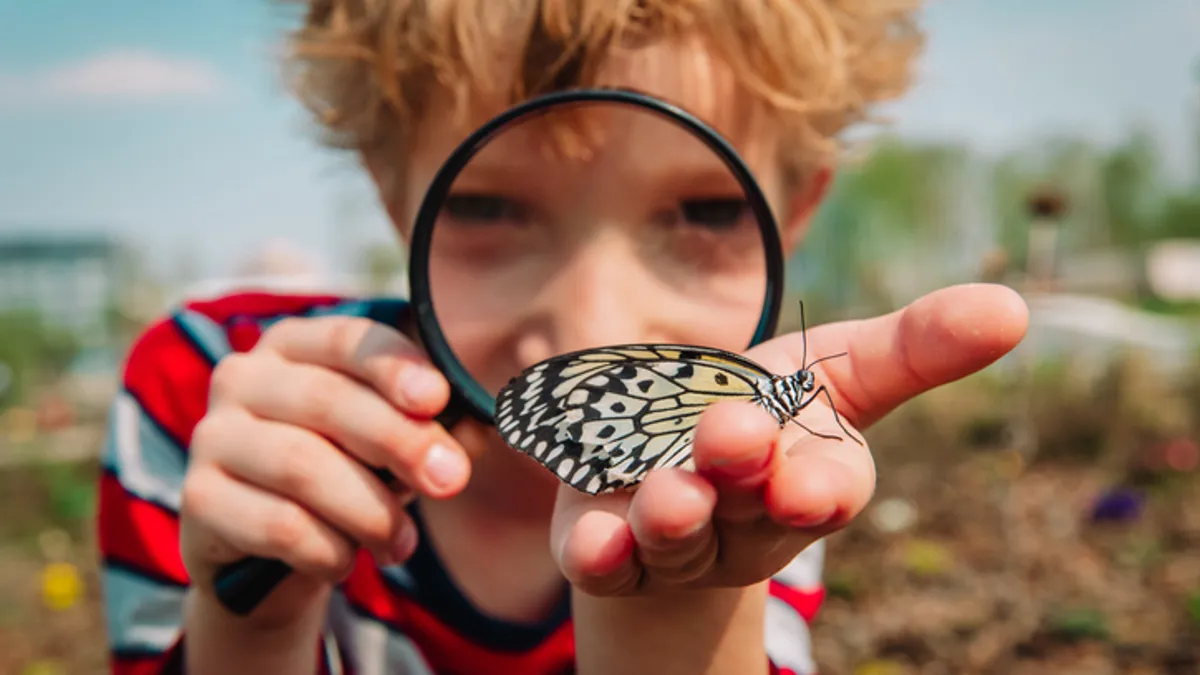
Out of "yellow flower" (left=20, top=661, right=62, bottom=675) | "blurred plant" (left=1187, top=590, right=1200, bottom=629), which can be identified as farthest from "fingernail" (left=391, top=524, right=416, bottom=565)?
"blurred plant" (left=1187, top=590, right=1200, bottom=629)

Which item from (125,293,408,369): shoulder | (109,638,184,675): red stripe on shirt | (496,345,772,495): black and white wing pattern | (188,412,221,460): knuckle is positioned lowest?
(109,638,184,675): red stripe on shirt

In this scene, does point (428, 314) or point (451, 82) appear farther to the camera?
point (451, 82)

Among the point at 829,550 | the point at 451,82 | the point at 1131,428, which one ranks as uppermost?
the point at 451,82

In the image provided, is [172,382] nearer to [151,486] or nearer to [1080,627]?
[151,486]

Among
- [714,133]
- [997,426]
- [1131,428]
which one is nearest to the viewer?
[714,133]

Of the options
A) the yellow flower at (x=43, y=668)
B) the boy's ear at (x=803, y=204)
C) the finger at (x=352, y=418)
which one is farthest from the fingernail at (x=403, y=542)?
the yellow flower at (x=43, y=668)

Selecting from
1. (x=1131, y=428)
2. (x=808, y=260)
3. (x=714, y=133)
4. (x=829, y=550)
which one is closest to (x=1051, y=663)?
(x=829, y=550)

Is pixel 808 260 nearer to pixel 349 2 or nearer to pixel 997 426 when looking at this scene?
pixel 997 426

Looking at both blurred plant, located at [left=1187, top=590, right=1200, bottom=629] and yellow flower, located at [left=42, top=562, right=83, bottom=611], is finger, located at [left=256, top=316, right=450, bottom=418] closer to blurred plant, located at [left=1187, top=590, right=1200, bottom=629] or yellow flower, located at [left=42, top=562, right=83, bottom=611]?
blurred plant, located at [left=1187, top=590, right=1200, bottom=629]
